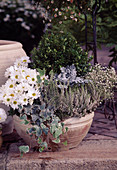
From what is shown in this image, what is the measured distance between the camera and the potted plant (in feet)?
8.10

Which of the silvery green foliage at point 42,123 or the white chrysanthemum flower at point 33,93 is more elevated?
the white chrysanthemum flower at point 33,93

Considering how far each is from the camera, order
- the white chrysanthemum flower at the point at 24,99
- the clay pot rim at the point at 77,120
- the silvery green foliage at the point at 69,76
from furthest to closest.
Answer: the silvery green foliage at the point at 69,76
the clay pot rim at the point at 77,120
the white chrysanthemum flower at the point at 24,99

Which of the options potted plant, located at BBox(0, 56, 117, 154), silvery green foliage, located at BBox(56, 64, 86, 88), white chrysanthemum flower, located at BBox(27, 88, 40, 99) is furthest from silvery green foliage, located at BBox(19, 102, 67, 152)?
silvery green foliage, located at BBox(56, 64, 86, 88)

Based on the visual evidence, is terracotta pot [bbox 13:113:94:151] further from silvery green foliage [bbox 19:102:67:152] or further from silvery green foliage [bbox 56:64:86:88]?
silvery green foliage [bbox 56:64:86:88]

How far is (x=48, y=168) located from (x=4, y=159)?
1.53 feet

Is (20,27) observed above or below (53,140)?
above

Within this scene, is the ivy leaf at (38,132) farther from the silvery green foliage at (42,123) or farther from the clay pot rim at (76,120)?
the clay pot rim at (76,120)

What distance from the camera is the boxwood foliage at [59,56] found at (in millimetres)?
2994

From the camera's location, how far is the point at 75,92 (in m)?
2.64

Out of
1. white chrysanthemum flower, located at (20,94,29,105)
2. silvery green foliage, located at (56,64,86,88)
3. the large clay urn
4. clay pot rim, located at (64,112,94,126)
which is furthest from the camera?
the large clay urn

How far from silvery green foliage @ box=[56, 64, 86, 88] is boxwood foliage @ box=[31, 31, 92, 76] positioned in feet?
0.37

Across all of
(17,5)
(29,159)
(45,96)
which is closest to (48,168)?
(29,159)

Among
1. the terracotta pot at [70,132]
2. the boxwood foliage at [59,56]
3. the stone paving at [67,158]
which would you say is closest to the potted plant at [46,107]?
the terracotta pot at [70,132]

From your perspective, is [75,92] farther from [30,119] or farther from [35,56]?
[35,56]
